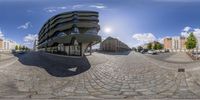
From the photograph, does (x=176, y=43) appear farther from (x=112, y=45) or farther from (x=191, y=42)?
(x=112, y=45)

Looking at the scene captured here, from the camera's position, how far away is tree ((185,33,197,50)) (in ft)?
12.9

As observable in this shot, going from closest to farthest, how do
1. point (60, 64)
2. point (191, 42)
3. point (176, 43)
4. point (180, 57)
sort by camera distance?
point (176, 43) → point (191, 42) → point (180, 57) → point (60, 64)

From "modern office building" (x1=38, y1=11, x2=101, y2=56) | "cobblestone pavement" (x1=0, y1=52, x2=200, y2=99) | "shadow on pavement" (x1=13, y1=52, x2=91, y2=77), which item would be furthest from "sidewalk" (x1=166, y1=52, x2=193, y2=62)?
"shadow on pavement" (x1=13, y1=52, x2=91, y2=77)

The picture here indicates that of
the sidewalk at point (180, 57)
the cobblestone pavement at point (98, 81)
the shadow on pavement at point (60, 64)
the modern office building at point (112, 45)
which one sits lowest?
the cobblestone pavement at point (98, 81)

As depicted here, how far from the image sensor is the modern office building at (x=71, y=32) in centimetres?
360

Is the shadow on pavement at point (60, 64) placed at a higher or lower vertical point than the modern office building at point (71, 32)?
lower

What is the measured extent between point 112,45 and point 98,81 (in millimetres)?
807

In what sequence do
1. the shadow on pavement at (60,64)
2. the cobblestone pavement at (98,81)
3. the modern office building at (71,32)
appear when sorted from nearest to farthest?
the modern office building at (71,32) < the cobblestone pavement at (98,81) < the shadow on pavement at (60,64)

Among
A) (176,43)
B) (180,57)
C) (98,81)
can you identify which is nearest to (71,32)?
(98,81)

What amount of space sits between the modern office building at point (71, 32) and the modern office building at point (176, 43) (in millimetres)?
1358

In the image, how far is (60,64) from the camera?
4.66m

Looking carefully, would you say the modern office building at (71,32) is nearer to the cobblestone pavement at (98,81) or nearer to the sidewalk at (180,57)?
the cobblestone pavement at (98,81)

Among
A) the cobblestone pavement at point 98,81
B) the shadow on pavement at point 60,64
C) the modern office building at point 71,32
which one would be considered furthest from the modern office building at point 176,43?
the shadow on pavement at point 60,64

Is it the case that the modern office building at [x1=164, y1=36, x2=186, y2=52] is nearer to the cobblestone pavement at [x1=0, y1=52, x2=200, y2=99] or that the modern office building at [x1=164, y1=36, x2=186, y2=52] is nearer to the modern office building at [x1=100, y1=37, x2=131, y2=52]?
the cobblestone pavement at [x1=0, y1=52, x2=200, y2=99]
